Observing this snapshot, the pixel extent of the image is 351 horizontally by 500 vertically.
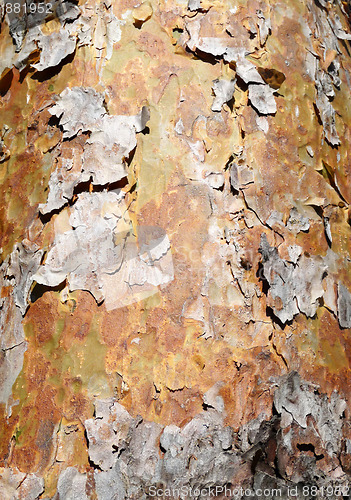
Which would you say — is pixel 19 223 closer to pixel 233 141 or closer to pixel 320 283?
pixel 233 141

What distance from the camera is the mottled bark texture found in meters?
0.84

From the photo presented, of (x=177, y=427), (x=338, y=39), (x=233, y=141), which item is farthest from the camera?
(x=338, y=39)

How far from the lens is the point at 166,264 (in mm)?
875

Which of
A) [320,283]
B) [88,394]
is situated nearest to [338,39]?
[320,283]

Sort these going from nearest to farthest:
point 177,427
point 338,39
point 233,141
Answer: point 177,427
point 233,141
point 338,39

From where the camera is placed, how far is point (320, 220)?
100 centimetres

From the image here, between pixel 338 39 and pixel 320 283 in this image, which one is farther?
pixel 338 39

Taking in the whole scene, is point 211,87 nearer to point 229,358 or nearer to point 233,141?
point 233,141

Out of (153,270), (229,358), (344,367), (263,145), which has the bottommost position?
(344,367)

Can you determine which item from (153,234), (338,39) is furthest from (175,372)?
(338,39)

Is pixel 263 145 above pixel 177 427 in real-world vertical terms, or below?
above

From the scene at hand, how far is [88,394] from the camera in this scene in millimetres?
840

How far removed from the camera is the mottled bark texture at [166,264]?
838 mm

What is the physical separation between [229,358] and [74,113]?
0.51m
